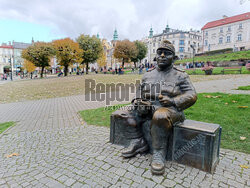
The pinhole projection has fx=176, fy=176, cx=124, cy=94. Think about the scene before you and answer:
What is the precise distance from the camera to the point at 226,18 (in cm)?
6638

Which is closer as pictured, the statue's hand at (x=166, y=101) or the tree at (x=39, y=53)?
the statue's hand at (x=166, y=101)

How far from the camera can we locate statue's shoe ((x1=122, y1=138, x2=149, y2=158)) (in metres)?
3.54

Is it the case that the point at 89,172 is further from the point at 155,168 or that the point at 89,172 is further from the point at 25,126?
the point at 25,126

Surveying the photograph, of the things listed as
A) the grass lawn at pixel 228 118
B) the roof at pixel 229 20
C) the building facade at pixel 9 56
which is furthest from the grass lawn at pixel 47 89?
the building facade at pixel 9 56

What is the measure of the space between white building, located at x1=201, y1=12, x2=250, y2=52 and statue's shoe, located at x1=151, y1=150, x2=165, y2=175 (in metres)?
64.7

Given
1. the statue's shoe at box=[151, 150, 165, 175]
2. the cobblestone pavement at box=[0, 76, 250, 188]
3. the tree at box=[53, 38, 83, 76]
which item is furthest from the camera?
the tree at box=[53, 38, 83, 76]

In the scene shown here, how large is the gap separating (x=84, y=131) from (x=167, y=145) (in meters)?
2.90

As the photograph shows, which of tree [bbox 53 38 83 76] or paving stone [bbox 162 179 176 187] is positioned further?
tree [bbox 53 38 83 76]

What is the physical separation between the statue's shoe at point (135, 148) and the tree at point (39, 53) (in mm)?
38227

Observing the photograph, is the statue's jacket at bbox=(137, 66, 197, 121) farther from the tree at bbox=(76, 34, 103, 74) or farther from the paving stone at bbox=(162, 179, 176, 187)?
the tree at bbox=(76, 34, 103, 74)

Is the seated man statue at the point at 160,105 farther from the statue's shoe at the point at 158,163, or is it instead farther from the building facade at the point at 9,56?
the building facade at the point at 9,56

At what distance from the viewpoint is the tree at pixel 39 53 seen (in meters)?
36.4

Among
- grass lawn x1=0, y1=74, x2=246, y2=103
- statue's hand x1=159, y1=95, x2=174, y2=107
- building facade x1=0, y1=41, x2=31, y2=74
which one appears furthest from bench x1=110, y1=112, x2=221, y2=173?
building facade x1=0, y1=41, x2=31, y2=74

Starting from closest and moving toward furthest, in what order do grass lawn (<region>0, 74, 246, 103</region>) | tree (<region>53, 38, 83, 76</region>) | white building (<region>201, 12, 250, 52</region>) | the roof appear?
1. grass lawn (<region>0, 74, 246, 103</region>)
2. tree (<region>53, 38, 83, 76</region>)
3. white building (<region>201, 12, 250, 52</region>)
4. the roof
